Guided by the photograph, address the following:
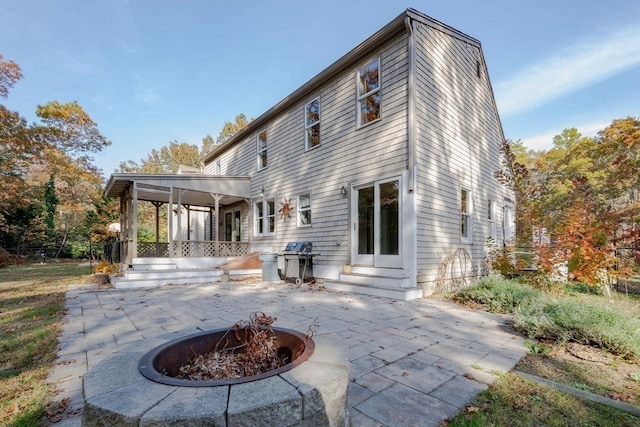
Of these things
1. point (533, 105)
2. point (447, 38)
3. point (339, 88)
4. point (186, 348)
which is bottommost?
point (186, 348)

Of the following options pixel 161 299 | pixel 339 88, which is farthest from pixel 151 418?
pixel 339 88

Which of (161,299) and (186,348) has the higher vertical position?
(186,348)

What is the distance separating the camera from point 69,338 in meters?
3.46

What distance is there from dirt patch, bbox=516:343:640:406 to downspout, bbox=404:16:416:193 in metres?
3.84

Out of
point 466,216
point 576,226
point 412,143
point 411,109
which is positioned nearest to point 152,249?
point 412,143

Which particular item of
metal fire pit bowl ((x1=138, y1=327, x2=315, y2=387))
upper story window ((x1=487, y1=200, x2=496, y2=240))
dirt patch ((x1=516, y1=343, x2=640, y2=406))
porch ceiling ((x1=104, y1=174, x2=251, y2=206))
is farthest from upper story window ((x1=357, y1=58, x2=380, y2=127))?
metal fire pit bowl ((x1=138, y1=327, x2=315, y2=387))

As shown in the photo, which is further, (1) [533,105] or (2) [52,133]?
(2) [52,133]

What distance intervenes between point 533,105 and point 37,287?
2077 cm

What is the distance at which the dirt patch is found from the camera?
→ 2.27m

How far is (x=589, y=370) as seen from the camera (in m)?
2.61

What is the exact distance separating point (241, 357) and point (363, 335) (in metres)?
2.08

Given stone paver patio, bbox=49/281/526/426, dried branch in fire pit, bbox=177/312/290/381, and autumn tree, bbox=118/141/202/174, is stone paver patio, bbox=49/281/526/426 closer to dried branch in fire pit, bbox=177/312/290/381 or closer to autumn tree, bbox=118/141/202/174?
dried branch in fire pit, bbox=177/312/290/381

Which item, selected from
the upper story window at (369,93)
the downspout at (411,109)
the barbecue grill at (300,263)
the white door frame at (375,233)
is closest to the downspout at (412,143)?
the downspout at (411,109)

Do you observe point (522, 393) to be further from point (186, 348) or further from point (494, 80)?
point (494, 80)
